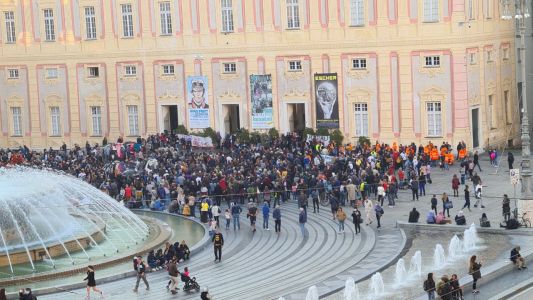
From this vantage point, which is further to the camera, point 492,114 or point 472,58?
point 492,114

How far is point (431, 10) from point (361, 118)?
6.81 m

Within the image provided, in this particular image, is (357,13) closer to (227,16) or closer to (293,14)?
(293,14)

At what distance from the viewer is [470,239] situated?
38.4 metres

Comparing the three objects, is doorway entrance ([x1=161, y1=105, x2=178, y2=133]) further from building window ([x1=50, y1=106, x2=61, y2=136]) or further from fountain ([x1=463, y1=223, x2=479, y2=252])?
fountain ([x1=463, y1=223, x2=479, y2=252])

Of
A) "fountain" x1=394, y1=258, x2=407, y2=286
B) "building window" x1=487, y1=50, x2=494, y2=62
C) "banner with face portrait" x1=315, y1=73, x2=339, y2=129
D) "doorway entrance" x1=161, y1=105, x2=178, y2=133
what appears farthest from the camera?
"doorway entrance" x1=161, y1=105, x2=178, y2=133

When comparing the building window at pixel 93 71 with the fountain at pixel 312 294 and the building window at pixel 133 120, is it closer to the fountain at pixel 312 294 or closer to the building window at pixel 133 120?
the building window at pixel 133 120

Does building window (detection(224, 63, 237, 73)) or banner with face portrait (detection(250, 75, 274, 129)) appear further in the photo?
building window (detection(224, 63, 237, 73))

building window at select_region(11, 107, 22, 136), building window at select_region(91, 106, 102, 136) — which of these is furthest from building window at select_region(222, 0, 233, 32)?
building window at select_region(11, 107, 22, 136)

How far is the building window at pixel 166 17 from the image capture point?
67875 mm

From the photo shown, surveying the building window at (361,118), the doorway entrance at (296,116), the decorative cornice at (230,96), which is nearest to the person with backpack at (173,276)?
the building window at (361,118)

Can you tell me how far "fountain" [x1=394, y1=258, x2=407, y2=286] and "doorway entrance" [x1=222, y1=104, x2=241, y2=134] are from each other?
1283 inches

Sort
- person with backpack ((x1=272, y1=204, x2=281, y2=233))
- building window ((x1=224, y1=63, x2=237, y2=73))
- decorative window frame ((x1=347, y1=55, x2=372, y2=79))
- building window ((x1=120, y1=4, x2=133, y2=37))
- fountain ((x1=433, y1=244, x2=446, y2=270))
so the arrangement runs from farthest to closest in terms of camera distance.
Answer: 1. building window ((x1=120, y1=4, x2=133, y2=37))
2. building window ((x1=224, y1=63, x2=237, y2=73))
3. decorative window frame ((x1=347, y1=55, x2=372, y2=79))
4. person with backpack ((x1=272, y1=204, x2=281, y2=233))
5. fountain ((x1=433, y1=244, x2=446, y2=270))

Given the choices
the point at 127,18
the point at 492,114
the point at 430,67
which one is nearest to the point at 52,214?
the point at 430,67

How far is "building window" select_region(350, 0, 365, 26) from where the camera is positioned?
2411 inches
